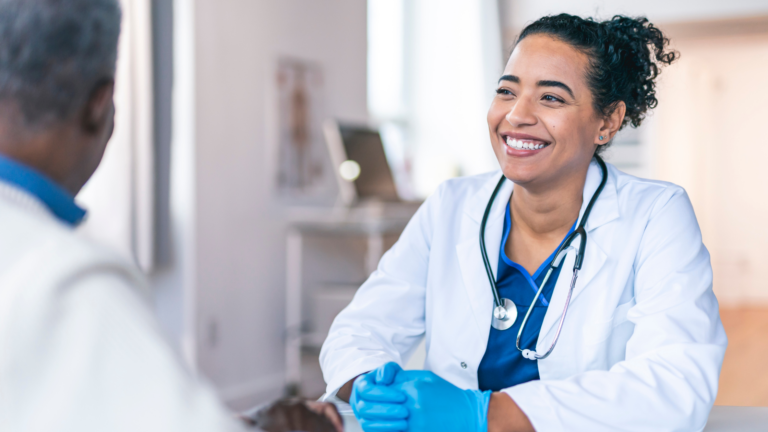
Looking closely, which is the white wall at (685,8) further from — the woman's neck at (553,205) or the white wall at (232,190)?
the woman's neck at (553,205)

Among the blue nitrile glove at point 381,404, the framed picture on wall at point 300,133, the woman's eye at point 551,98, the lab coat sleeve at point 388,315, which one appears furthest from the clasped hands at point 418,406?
the framed picture on wall at point 300,133

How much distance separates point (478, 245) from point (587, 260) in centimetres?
21

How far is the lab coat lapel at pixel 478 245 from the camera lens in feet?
4.02

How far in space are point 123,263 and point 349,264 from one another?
3.37 meters

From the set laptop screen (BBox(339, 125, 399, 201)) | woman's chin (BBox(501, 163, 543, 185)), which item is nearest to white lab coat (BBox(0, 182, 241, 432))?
woman's chin (BBox(501, 163, 543, 185))

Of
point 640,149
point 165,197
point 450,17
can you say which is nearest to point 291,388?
point 165,197

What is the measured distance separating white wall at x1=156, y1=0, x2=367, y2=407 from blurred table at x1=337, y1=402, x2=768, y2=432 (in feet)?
6.83

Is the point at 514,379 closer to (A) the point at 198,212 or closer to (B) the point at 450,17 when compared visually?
(A) the point at 198,212

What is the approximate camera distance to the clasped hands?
900 millimetres

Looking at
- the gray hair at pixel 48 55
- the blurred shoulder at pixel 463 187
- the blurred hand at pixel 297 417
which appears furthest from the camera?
the blurred shoulder at pixel 463 187

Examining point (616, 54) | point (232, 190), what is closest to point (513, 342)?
point (616, 54)

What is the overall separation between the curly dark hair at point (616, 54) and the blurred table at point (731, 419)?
57cm

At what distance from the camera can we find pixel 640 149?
210 inches

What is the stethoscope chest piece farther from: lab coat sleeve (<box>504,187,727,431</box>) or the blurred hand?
the blurred hand
